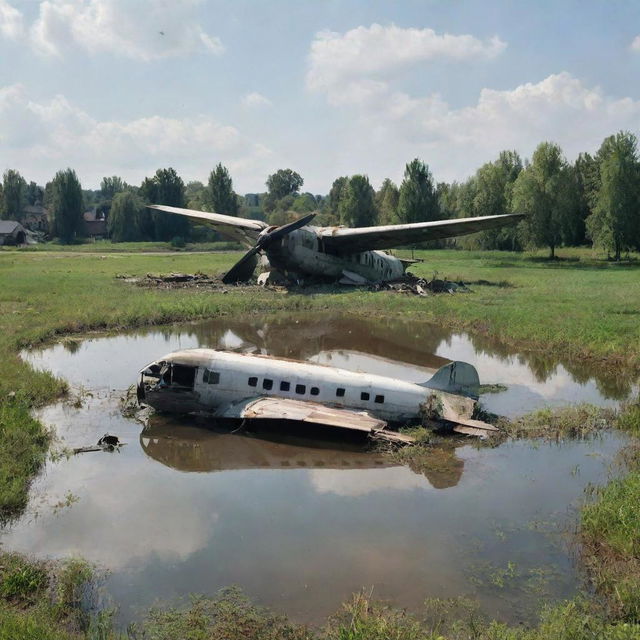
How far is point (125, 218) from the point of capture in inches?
4530

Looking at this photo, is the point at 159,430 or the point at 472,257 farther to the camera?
the point at 472,257

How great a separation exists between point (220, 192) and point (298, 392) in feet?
352

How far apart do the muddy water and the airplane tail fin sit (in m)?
2.02

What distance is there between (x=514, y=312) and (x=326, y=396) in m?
19.0

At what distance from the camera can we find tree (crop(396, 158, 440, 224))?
3799 inches

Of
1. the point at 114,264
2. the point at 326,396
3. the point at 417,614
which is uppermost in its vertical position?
the point at 114,264

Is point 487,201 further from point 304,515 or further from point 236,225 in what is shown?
point 304,515

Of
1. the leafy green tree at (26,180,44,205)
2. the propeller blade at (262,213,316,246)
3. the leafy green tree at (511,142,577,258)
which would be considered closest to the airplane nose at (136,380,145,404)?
the propeller blade at (262,213,316,246)

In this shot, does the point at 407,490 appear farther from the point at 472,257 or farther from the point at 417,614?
the point at 472,257

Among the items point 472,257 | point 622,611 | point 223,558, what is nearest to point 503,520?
point 622,611

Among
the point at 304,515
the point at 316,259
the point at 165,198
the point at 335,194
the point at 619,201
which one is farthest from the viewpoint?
the point at 335,194

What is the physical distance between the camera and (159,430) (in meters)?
17.8

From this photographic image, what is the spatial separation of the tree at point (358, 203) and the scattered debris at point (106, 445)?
92.2m

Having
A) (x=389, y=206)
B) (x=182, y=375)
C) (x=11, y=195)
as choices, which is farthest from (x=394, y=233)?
(x=11, y=195)
